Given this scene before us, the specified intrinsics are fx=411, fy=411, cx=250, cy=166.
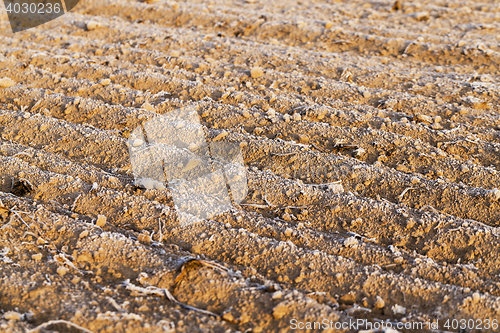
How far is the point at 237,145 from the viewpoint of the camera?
282 cm

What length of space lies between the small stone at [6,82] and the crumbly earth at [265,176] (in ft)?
0.23

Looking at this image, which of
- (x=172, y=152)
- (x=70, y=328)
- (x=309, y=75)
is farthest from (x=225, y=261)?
(x=309, y=75)

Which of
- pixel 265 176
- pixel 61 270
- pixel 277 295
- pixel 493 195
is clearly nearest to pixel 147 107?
pixel 265 176

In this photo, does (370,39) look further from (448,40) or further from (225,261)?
(225,261)

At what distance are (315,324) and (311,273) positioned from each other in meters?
0.30

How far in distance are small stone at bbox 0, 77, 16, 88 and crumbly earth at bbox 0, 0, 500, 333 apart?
2.8 inches

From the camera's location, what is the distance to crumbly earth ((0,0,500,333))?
182 centimetres

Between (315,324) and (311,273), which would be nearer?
(315,324)

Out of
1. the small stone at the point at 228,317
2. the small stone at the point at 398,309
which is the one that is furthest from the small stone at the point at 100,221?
the small stone at the point at 398,309

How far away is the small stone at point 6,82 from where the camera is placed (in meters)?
3.52

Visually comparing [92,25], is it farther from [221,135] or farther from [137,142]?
[221,135]

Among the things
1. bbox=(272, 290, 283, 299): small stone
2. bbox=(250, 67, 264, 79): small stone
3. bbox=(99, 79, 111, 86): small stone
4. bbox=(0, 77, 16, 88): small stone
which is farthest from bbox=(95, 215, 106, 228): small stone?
bbox=(0, 77, 16, 88): small stone

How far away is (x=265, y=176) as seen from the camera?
8.45 feet

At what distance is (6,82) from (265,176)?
2.51 m
